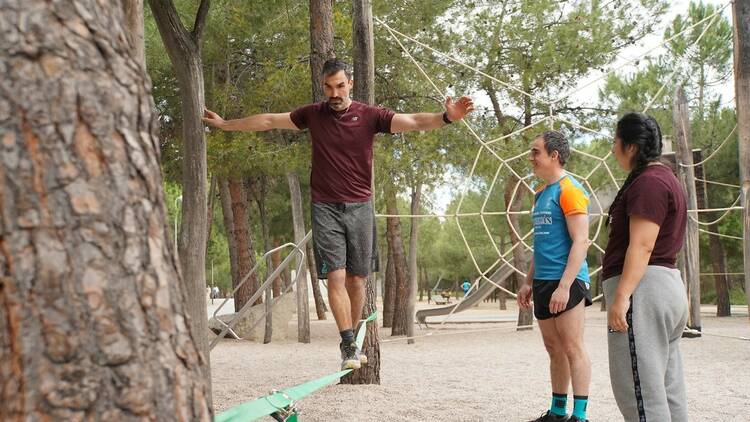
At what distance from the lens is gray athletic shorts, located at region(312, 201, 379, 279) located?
13.6 ft

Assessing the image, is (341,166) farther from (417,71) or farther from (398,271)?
(398,271)

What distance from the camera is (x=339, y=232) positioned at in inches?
165

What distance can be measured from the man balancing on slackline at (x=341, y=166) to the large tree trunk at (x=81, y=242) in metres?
2.55

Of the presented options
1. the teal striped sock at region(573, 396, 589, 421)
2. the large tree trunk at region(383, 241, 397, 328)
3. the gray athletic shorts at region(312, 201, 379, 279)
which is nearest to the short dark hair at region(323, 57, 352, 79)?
the gray athletic shorts at region(312, 201, 379, 279)

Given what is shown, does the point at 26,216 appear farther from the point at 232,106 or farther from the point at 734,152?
the point at 734,152

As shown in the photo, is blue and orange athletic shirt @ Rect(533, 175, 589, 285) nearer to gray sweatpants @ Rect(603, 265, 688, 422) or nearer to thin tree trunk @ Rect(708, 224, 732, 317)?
gray sweatpants @ Rect(603, 265, 688, 422)

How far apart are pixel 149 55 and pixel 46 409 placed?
40.2ft

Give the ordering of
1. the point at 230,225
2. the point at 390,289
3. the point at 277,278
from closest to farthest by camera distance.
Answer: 1. the point at 230,225
2. the point at 390,289
3. the point at 277,278

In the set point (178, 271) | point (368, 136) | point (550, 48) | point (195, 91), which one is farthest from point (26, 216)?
point (550, 48)

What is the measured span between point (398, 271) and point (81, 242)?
15.0 metres

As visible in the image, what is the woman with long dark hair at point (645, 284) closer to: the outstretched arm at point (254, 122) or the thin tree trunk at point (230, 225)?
the outstretched arm at point (254, 122)

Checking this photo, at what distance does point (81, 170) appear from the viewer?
58.2 inches

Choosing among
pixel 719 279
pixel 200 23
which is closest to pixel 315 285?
pixel 719 279

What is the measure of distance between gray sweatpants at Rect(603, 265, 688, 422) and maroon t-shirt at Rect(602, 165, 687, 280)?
6 cm
